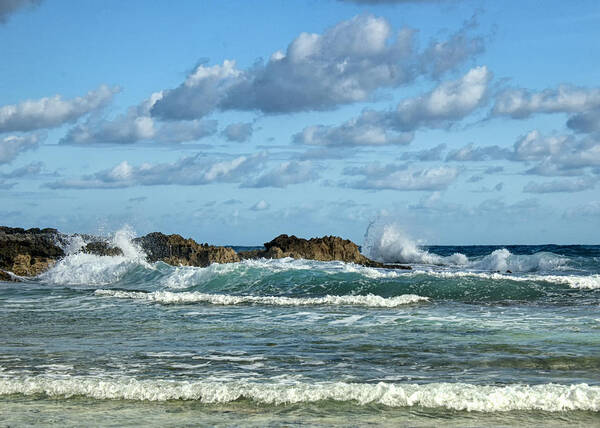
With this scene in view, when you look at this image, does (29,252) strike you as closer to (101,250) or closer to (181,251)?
(101,250)

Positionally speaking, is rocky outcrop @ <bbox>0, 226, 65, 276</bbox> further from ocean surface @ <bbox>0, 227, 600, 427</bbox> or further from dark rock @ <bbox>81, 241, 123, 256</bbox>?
ocean surface @ <bbox>0, 227, 600, 427</bbox>

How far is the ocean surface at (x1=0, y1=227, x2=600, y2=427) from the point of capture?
6887 millimetres

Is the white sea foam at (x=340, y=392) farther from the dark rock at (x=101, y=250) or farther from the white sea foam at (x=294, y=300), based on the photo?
the dark rock at (x=101, y=250)

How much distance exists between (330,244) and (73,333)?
1968 centimetres

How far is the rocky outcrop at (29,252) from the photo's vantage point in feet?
95.7

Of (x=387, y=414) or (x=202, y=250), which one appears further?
(x=202, y=250)

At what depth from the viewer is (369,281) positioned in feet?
69.3

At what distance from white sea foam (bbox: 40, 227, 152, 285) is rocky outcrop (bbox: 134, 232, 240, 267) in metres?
1.21

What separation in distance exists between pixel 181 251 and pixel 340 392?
79.4 feet

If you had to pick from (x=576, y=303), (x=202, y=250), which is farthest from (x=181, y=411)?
(x=202, y=250)

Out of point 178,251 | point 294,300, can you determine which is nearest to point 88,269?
point 178,251

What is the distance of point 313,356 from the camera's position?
9844mm

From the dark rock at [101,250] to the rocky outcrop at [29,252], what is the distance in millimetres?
1151

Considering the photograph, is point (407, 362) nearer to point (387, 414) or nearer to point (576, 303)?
point (387, 414)
